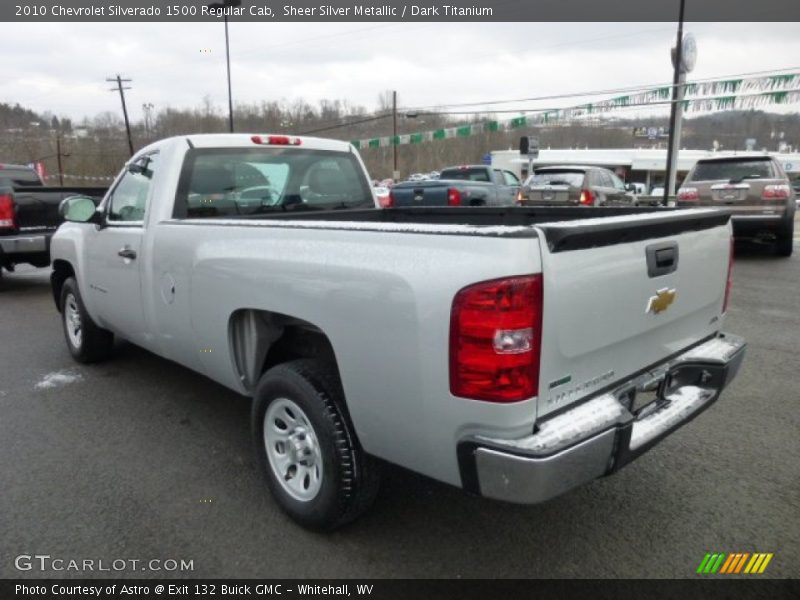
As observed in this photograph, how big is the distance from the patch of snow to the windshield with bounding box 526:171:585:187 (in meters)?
10.8

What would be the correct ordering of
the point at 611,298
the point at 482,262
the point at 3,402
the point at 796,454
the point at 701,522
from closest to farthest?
the point at 482,262 → the point at 611,298 → the point at 701,522 → the point at 796,454 → the point at 3,402

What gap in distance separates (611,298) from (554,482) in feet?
2.29

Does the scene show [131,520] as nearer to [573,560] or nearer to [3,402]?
[573,560]

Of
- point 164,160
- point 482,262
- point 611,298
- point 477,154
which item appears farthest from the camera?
point 477,154

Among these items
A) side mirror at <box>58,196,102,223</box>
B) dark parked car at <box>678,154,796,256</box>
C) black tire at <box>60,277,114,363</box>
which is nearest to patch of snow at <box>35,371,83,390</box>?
black tire at <box>60,277,114,363</box>

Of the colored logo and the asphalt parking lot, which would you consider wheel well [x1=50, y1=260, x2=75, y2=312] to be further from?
the colored logo

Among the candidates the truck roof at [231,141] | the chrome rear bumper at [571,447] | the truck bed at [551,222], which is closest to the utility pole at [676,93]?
the truck bed at [551,222]

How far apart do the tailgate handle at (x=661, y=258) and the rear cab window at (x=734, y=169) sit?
943 centimetres

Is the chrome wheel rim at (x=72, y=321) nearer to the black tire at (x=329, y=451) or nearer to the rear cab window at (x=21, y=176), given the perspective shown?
the black tire at (x=329, y=451)

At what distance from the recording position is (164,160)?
379 cm

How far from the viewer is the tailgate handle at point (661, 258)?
2.36m

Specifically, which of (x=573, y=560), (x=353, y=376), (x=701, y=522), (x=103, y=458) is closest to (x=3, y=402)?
(x=103, y=458)

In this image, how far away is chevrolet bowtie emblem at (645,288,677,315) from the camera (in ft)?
A: 7.89

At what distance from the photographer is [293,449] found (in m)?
2.76
